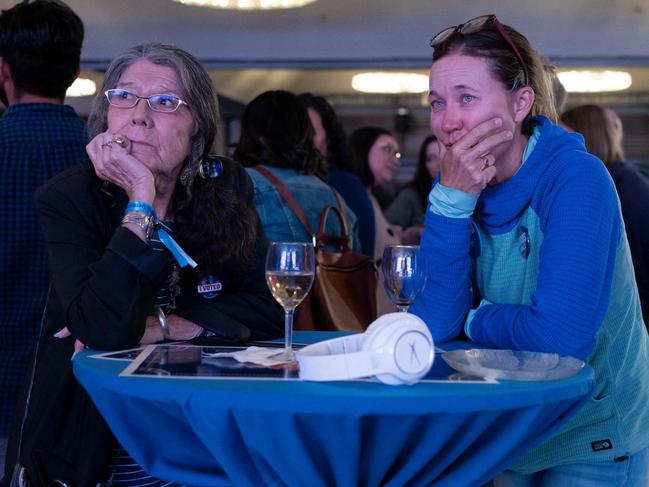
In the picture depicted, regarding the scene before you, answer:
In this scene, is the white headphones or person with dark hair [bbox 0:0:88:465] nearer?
the white headphones

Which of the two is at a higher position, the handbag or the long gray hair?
the long gray hair

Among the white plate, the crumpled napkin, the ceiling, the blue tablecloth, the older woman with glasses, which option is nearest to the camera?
the blue tablecloth

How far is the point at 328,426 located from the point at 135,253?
0.71 meters

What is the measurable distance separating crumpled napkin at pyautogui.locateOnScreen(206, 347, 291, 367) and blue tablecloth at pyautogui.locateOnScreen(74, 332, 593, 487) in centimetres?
21

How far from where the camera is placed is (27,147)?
2762 mm

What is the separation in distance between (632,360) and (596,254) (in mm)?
326

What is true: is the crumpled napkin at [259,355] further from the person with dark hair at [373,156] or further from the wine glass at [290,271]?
the person with dark hair at [373,156]

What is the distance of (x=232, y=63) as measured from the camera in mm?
6352

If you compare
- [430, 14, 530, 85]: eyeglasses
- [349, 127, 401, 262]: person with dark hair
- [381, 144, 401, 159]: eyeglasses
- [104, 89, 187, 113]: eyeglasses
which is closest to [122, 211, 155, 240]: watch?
[104, 89, 187, 113]: eyeglasses

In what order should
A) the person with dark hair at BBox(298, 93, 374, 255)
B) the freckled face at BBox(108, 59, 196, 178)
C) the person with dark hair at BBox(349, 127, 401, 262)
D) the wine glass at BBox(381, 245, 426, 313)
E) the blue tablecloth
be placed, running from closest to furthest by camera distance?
the blue tablecloth, the wine glass at BBox(381, 245, 426, 313), the freckled face at BBox(108, 59, 196, 178), the person with dark hair at BBox(298, 93, 374, 255), the person with dark hair at BBox(349, 127, 401, 262)

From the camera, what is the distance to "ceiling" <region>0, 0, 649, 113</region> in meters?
6.08

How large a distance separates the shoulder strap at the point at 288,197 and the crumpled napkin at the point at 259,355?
1.57 m

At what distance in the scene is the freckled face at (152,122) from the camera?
2.16 m

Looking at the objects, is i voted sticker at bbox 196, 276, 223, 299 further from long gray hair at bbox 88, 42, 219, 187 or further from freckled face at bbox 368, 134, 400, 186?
freckled face at bbox 368, 134, 400, 186
